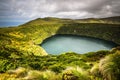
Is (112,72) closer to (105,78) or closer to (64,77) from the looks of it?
(105,78)

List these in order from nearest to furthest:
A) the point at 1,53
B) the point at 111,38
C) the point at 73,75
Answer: the point at 73,75
the point at 1,53
the point at 111,38

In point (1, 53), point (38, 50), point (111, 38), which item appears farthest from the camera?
point (111, 38)

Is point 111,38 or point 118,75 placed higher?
point 118,75

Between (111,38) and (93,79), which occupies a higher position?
(93,79)

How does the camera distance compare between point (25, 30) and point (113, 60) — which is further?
point (25, 30)

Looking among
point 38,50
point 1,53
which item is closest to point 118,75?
point 1,53

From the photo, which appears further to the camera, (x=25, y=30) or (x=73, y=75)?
(x=25, y=30)

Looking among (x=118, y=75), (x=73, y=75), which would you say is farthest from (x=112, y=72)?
(x=73, y=75)

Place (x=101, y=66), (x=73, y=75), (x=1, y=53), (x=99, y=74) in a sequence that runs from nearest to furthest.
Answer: (x=73, y=75) < (x=101, y=66) < (x=99, y=74) < (x=1, y=53)

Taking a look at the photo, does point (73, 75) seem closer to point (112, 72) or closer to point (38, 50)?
point (112, 72)
